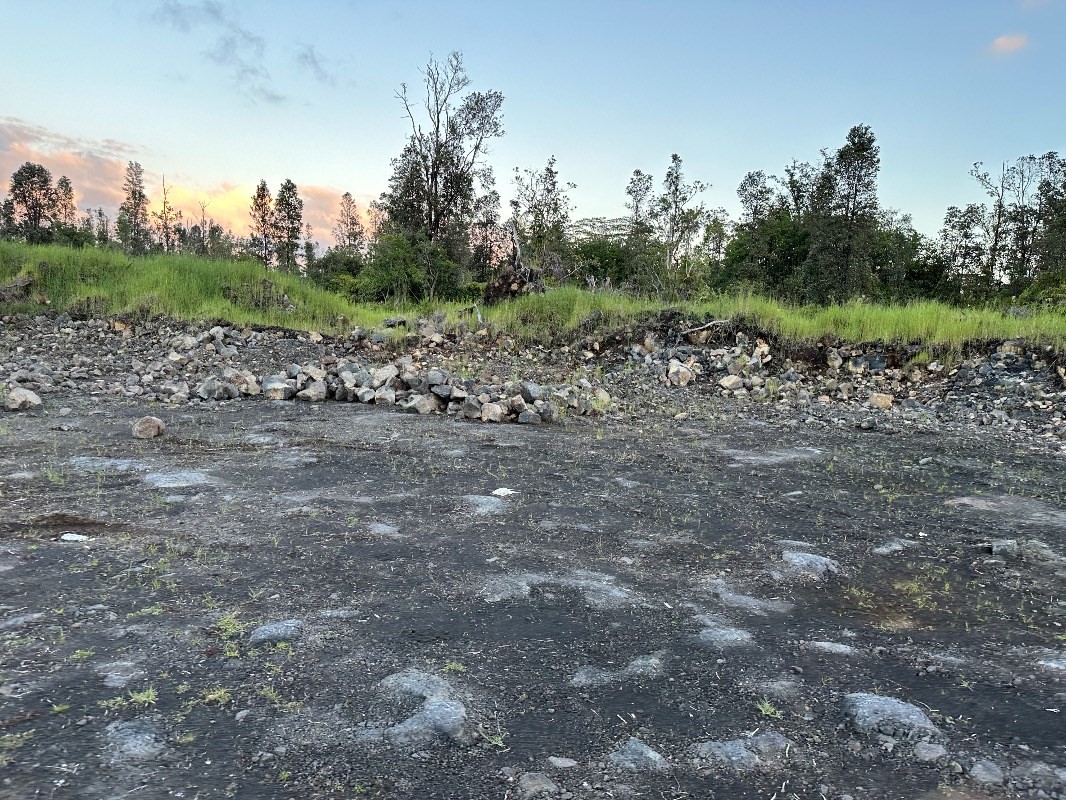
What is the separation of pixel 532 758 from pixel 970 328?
9.07 meters

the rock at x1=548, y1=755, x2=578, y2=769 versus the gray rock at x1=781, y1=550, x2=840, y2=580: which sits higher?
the rock at x1=548, y1=755, x2=578, y2=769

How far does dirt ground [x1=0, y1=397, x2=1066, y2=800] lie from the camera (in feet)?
5.08

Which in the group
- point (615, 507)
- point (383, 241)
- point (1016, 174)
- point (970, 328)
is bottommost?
point (615, 507)

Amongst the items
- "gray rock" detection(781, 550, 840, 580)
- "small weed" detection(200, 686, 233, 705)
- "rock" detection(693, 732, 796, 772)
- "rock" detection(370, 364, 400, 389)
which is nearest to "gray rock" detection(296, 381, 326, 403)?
"rock" detection(370, 364, 400, 389)

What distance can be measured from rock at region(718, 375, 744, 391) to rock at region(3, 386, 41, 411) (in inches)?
294

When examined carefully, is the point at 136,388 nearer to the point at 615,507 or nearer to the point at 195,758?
the point at 615,507

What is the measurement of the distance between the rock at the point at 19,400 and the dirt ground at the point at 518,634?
2193 millimetres

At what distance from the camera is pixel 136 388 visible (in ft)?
23.5

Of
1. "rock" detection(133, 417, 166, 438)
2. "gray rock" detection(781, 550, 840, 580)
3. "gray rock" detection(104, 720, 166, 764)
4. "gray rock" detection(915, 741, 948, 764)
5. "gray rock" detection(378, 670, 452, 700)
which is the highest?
"rock" detection(133, 417, 166, 438)

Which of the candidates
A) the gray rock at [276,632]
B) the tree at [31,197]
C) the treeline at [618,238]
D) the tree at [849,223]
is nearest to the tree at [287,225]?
the treeline at [618,238]

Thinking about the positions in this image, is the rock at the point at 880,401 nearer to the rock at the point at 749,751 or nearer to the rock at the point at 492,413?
the rock at the point at 492,413

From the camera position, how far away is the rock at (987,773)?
1523 millimetres

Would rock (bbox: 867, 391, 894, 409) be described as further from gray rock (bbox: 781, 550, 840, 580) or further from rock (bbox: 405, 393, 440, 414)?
gray rock (bbox: 781, 550, 840, 580)

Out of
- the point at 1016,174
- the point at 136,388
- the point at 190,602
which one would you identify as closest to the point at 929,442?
the point at 190,602
